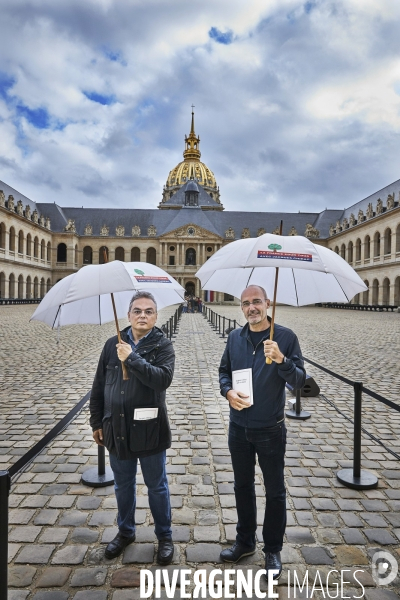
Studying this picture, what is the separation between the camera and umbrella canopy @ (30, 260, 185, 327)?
3477 millimetres

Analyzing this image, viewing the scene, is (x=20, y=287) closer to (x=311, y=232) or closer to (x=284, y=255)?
(x=311, y=232)

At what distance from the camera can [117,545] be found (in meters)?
3.42

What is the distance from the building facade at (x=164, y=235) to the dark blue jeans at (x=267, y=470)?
5041cm

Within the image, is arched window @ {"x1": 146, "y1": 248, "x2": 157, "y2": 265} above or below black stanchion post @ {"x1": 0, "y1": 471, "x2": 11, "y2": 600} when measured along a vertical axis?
above

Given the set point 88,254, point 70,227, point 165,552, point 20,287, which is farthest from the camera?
point 88,254

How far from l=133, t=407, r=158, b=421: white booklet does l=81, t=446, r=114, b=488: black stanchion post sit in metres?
1.77

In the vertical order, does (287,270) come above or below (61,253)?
below

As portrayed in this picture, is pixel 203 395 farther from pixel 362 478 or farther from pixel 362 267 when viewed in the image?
pixel 362 267

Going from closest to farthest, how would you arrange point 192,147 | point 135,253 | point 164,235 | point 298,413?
point 298,413 → point 164,235 → point 135,253 → point 192,147

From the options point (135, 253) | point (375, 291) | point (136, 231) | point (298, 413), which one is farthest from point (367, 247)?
point (298, 413)

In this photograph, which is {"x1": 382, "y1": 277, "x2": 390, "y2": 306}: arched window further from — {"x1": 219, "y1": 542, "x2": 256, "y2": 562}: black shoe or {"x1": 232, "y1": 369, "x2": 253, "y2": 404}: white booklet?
{"x1": 232, "y1": 369, "x2": 253, "y2": 404}: white booklet

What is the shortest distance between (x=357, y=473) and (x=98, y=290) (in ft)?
11.3

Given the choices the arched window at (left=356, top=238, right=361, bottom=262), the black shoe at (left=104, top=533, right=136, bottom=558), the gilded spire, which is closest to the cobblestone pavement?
the black shoe at (left=104, top=533, right=136, bottom=558)

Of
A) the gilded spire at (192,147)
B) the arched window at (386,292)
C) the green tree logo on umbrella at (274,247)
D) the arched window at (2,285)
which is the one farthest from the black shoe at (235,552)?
the gilded spire at (192,147)
